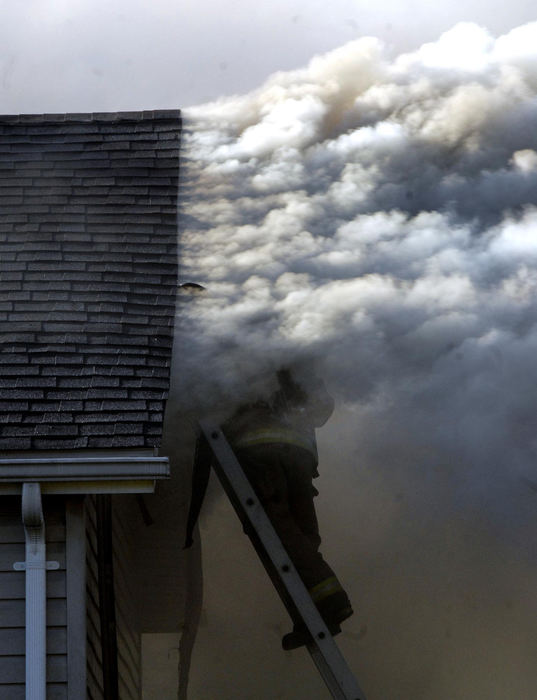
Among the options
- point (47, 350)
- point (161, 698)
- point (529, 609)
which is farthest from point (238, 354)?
point (529, 609)

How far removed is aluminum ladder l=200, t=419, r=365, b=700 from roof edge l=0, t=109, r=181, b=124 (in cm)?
265

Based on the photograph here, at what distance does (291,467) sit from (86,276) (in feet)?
5.26

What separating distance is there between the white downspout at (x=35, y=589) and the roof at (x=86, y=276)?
283mm

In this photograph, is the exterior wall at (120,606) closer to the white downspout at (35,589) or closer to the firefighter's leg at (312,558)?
the white downspout at (35,589)

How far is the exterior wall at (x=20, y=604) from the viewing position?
466 centimetres

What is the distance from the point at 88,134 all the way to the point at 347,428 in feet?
13.4

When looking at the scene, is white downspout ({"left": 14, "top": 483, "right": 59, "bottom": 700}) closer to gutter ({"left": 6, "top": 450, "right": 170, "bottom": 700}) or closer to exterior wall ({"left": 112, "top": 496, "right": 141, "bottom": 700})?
gutter ({"left": 6, "top": 450, "right": 170, "bottom": 700})

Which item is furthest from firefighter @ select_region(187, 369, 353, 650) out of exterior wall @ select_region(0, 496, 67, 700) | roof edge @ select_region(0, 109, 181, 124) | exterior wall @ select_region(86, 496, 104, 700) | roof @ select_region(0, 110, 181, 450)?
roof edge @ select_region(0, 109, 181, 124)

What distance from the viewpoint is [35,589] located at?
15.5 feet

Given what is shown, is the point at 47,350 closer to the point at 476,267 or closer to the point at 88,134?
the point at 88,134

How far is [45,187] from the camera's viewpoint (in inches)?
264

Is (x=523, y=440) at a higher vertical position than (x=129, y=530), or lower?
higher

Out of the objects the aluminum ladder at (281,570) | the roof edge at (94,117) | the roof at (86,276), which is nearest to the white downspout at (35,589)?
the roof at (86,276)

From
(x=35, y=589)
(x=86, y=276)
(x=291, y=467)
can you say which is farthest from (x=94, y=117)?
(x=35, y=589)
